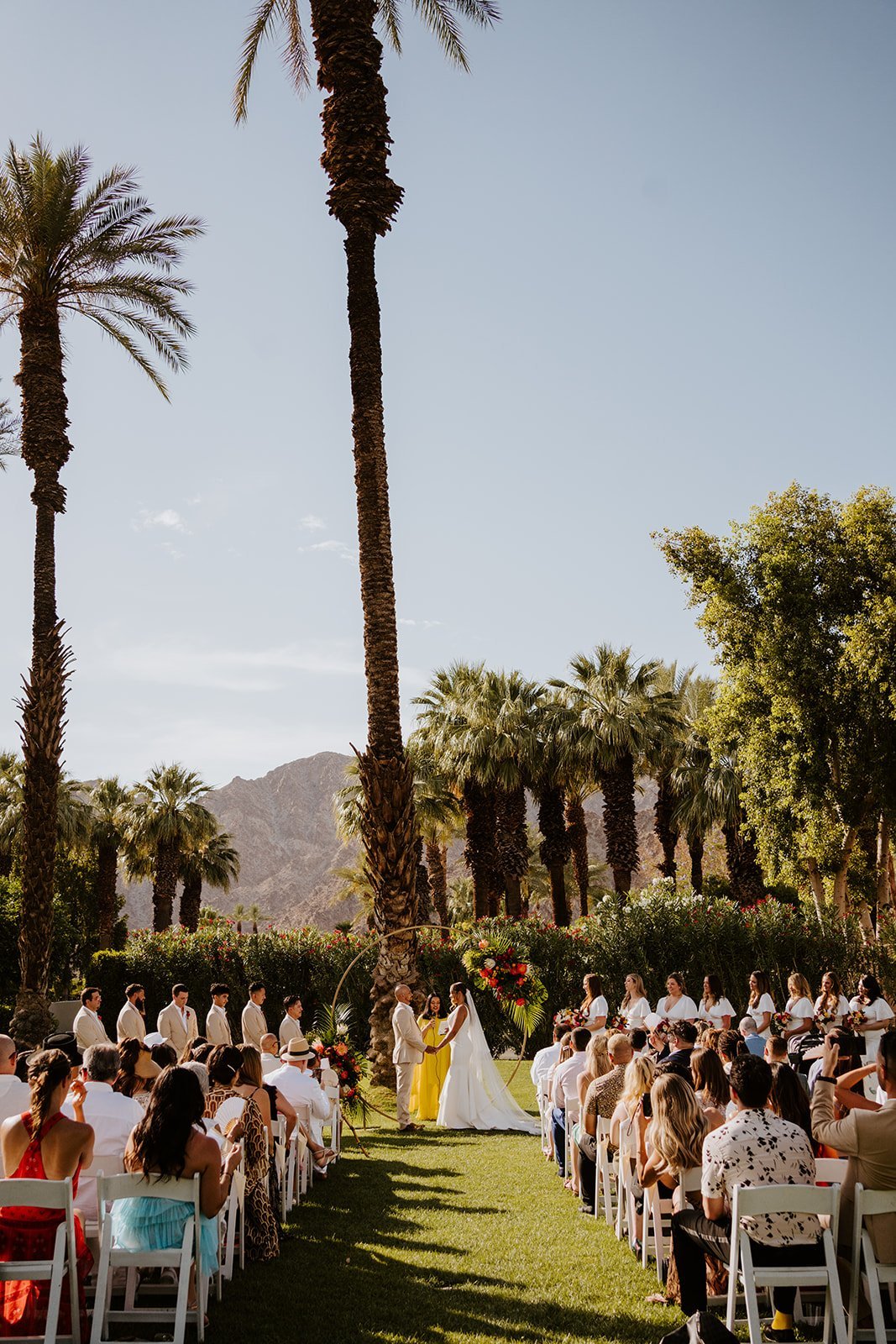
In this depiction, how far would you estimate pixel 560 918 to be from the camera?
37156 mm

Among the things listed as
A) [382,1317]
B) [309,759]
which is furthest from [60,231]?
[309,759]

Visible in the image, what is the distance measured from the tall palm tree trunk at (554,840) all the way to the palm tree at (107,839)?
17.9 metres

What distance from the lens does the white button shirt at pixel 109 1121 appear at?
690 cm

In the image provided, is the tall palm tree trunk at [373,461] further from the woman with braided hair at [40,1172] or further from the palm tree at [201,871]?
the palm tree at [201,871]

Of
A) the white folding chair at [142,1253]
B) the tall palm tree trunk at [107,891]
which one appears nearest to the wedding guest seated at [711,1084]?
the white folding chair at [142,1253]

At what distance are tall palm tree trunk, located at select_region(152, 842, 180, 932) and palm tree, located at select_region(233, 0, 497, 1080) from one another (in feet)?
93.8

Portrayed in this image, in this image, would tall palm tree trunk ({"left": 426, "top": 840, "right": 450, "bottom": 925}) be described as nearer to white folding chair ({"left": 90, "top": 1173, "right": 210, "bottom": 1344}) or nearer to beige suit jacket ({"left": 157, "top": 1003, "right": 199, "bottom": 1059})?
beige suit jacket ({"left": 157, "top": 1003, "right": 199, "bottom": 1059})

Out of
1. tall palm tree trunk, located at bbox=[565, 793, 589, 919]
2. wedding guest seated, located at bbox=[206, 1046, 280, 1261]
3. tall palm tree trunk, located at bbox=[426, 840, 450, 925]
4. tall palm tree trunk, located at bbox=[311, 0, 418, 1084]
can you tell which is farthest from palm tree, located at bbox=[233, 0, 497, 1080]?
tall palm tree trunk, located at bbox=[426, 840, 450, 925]

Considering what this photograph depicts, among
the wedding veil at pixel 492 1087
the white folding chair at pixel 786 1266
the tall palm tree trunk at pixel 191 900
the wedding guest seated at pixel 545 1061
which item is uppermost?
the tall palm tree trunk at pixel 191 900

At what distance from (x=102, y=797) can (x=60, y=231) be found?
102 feet

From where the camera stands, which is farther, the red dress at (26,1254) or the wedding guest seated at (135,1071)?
the wedding guest seated at (135,1071)

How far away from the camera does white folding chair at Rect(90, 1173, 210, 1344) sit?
212 inches

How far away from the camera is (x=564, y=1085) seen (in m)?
10.3

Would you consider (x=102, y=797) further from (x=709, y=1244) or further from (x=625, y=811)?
(x=709, y=1244)
